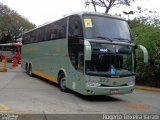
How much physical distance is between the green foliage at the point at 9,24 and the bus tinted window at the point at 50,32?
40.3m

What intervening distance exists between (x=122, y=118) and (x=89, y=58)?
2.88 meters

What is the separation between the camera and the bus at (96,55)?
1304cm

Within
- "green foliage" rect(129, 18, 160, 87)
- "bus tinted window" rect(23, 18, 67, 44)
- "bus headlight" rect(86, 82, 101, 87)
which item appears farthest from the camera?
"green foliage" rect(129, 18, 160, 87)

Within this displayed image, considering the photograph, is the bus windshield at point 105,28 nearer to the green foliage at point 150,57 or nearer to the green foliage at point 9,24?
the green foliage at point 150,57

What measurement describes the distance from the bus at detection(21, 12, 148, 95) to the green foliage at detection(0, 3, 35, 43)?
48.7 m

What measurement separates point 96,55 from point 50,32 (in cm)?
605

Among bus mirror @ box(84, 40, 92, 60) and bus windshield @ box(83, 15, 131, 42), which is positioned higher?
bus windshield @ box(83, 15, 131, 42)

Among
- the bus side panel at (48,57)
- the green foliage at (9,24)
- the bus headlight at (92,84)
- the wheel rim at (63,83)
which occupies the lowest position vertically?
the wheel rim at (63,83)

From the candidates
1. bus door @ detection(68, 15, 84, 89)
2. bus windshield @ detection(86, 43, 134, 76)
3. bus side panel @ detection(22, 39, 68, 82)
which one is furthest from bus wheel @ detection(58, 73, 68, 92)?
bus windshield @ detection(86, 43, 134, 76)

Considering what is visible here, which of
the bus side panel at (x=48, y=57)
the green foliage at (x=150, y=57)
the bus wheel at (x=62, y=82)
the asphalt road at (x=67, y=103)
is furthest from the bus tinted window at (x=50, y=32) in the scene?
the green foliage at (x=150, y=57)

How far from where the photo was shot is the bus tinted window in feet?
53.2

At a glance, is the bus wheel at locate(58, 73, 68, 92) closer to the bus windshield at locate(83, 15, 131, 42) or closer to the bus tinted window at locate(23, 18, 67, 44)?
the bus tinted window at locate(23, 18, 67, 44)

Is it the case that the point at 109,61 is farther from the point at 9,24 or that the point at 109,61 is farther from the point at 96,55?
the point at 9,24

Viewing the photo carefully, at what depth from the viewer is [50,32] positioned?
18562mm
